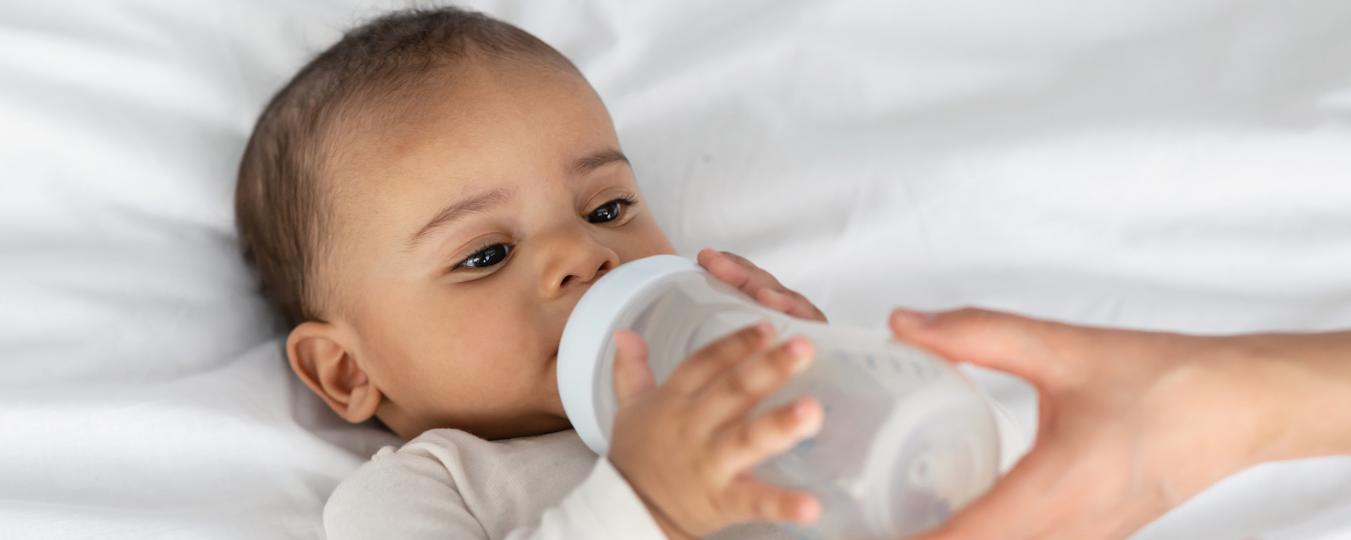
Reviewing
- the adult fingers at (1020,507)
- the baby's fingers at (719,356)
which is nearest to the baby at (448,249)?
the baby's fingers at (719,356)

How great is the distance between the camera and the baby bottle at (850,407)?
0.93 metres

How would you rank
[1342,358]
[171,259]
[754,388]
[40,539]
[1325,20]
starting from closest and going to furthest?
[754,388] → [1342,358] → [40,539] → [171,259] → [1325,20]

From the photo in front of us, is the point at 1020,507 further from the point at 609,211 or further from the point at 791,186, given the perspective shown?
the point at 791,186

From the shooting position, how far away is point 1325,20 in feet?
5.90

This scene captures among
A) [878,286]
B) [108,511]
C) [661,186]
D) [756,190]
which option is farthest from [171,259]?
[878,286]

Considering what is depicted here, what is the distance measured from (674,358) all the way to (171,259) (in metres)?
0.83

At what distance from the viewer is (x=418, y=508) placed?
4.29 feet

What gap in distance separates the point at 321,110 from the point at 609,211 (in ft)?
1.19

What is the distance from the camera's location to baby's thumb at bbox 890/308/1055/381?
1.02m

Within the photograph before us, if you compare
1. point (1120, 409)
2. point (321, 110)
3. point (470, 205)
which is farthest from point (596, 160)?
point (1120, 409)

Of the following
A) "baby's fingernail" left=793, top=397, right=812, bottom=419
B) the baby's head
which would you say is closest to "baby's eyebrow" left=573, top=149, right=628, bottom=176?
the baby's head

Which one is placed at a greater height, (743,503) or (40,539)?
(743,503)

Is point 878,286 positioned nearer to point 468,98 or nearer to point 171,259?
point 468,98

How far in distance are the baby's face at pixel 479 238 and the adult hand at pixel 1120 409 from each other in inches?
19.2
